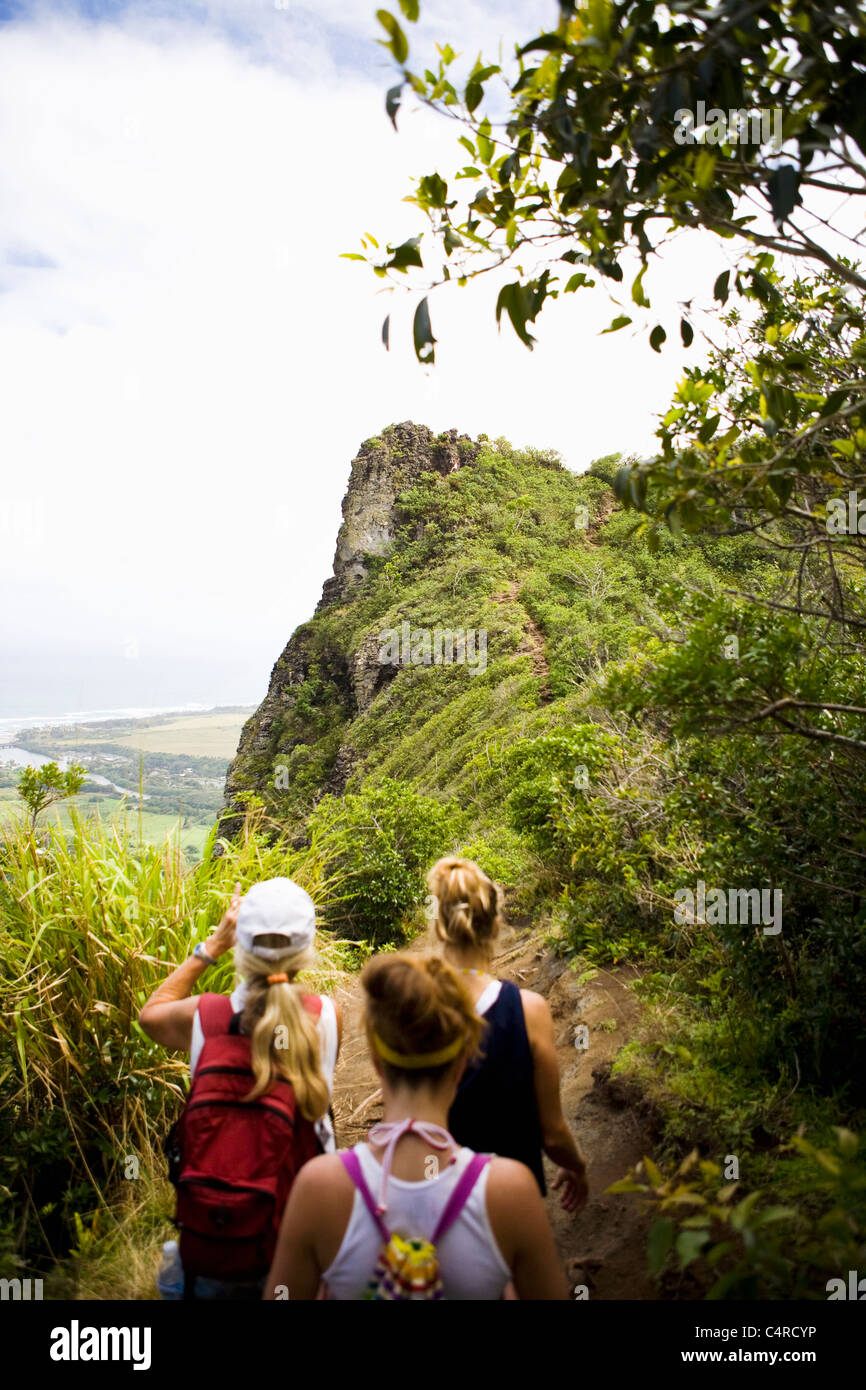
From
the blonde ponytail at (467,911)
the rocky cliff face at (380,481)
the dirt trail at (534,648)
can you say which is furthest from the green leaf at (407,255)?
the rocky cliff face at (380,481)

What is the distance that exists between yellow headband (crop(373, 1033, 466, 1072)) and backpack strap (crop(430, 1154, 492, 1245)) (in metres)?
0.20

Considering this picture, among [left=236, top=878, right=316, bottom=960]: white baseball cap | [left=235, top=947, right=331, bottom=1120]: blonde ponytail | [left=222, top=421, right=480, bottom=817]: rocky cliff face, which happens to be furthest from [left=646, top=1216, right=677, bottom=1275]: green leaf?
[left=222, top=421, right=480, bottom=817]: rocky cliff face

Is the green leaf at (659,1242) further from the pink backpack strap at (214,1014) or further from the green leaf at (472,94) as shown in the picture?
the green leaf at (472,94)

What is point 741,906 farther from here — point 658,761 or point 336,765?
point 336,765

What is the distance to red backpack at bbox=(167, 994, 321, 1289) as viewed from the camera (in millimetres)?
2049

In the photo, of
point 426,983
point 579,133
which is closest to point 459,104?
point 579,133

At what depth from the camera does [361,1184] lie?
5.51 feet

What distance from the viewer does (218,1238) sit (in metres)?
2.05

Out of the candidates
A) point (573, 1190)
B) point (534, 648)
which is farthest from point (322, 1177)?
point (534, 648)

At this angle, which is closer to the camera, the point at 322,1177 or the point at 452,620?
the point at 322,1177

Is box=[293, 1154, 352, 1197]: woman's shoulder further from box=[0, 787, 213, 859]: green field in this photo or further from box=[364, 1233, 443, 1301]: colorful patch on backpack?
box=[0, 787, 213, 859]: green field

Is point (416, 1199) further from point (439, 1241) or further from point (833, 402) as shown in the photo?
point (833, 402)

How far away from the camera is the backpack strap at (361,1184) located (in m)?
1.65

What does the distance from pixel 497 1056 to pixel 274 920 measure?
0.71 m
